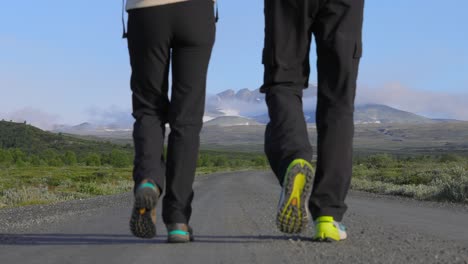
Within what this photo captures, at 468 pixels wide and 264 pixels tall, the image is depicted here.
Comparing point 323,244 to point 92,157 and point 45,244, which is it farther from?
point 92,157

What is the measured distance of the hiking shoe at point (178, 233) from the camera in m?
4.07

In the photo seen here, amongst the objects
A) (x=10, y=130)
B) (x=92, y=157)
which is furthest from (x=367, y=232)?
(x=10, y=130)

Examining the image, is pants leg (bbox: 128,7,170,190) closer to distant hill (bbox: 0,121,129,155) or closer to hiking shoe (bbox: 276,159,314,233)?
hiking shoe (bbox: 276,159,314,233)

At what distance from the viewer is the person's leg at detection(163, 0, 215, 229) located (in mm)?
4266

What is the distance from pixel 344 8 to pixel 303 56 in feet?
1.21

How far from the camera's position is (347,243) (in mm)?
3807

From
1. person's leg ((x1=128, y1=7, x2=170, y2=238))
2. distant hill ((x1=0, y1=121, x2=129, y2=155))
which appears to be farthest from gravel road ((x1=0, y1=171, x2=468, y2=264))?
distant hill ((x1=0, y1=121, x2=129, y2=155))

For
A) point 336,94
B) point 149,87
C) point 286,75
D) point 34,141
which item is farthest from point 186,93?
point 34,141

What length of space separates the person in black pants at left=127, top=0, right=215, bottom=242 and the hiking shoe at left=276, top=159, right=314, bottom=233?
83 cm

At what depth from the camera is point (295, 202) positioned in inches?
139

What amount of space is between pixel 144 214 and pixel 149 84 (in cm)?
88

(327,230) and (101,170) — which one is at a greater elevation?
(327,230)

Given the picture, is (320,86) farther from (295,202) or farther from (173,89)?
(173,89)

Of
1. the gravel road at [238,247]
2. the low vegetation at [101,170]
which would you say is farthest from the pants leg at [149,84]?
the low vegetation at [101,170]
